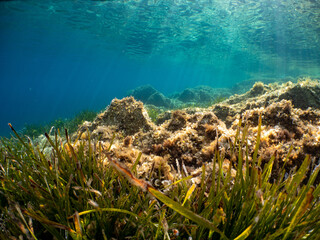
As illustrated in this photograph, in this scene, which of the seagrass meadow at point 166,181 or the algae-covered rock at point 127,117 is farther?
the algae-covered rock at point 127,117

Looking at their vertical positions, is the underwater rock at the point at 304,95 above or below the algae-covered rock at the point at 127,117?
above

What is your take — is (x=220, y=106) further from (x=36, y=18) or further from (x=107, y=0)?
(x=36, y=18)

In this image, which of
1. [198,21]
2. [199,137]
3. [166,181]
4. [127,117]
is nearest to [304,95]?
[199,137]

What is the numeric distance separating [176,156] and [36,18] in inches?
1324

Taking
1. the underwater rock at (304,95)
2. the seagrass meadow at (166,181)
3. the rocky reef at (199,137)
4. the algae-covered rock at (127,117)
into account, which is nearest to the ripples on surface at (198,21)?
the underwater rock at (304,95)

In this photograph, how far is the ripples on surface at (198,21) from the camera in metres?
20.6

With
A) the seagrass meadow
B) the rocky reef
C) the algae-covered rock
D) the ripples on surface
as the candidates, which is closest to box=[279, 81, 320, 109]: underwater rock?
the rocky reef

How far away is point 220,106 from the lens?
6.48m

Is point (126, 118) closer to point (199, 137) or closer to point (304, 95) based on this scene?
point (199, 137)

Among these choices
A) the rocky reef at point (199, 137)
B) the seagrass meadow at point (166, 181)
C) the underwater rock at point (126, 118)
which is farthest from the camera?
the underwater rock at point (126, 118)

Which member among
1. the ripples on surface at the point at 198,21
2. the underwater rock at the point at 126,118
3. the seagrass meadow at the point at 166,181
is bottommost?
the underwater rock at the point at 126,118

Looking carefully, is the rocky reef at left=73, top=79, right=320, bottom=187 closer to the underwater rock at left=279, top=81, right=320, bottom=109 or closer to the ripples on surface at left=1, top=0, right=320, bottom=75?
the underwater rock at left=279, top=81, right=320, bottom=109

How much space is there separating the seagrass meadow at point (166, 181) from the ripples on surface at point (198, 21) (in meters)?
21.1

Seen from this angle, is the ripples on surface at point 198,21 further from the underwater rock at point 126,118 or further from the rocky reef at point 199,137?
the rocky reef at point 199,137
